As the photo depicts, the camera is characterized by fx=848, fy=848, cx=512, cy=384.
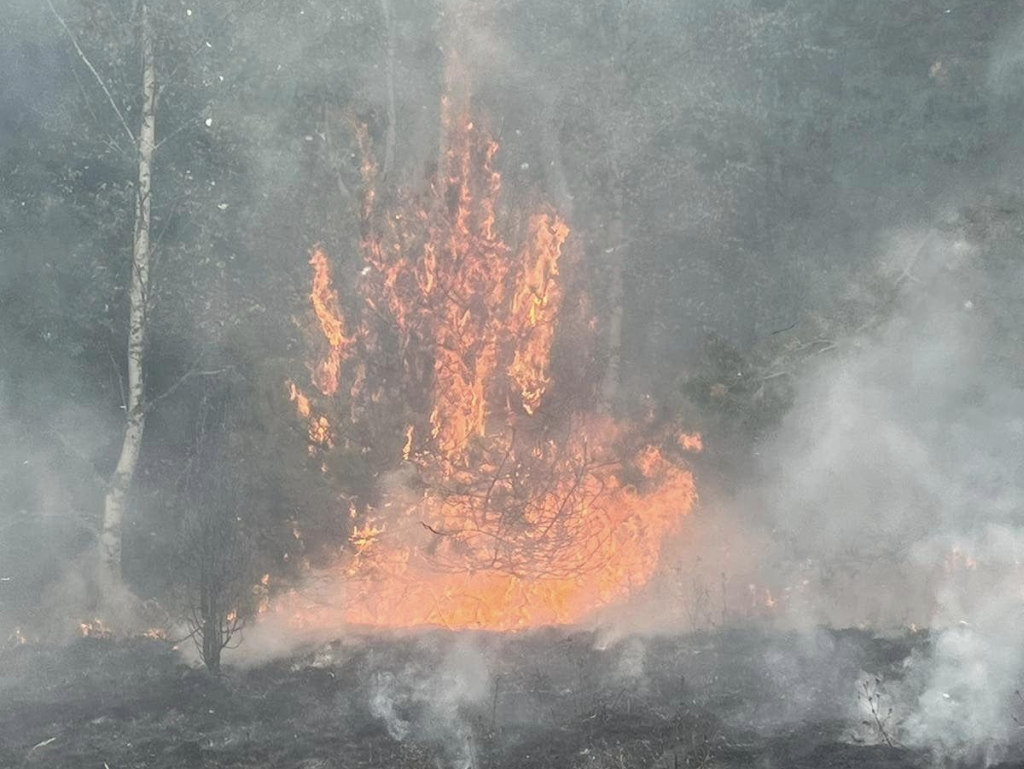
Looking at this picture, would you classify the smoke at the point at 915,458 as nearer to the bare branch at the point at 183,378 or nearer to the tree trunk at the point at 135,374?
the bare branch at the point at 183,378

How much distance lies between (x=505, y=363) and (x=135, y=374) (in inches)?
185

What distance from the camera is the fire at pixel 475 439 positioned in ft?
33.6

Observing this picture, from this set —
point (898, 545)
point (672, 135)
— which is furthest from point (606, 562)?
point (672, 135)

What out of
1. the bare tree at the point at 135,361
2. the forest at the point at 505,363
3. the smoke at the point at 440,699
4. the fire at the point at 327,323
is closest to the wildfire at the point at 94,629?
the forest at the point at 505,363

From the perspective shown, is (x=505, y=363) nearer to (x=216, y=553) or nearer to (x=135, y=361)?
(x=216, y=553)

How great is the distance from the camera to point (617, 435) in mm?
11750

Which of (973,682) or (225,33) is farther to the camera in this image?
(225,33)

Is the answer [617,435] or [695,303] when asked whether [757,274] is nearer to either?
[695,303]

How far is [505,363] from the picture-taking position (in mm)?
11438

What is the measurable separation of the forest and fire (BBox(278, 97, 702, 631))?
5 cm

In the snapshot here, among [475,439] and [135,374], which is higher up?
[135,374]

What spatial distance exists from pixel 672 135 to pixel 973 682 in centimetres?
837

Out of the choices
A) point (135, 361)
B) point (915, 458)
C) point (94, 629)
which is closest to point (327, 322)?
point (135, 361)

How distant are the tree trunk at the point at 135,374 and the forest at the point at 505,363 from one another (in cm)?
7
